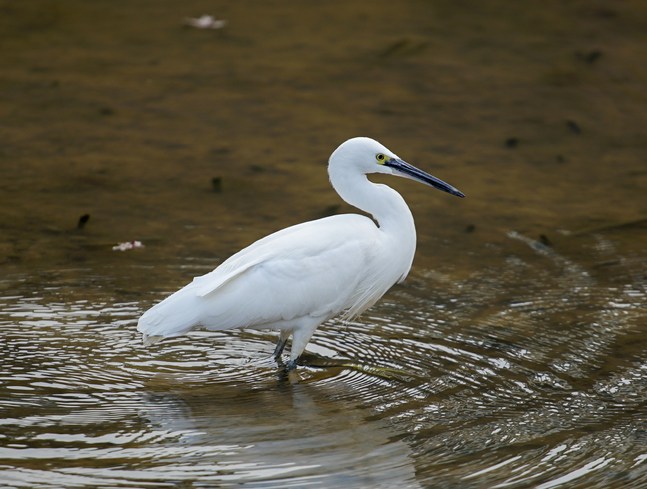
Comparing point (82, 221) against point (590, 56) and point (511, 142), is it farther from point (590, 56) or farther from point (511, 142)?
point (590, 56)

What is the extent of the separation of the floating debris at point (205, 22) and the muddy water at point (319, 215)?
0.13m

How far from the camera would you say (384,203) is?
5.84m

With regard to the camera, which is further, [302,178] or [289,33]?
[289,33]

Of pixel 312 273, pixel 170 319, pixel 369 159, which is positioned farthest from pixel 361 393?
pixel 369 159

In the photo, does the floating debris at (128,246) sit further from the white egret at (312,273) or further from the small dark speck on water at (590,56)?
the small dark speck on water at (590,56)

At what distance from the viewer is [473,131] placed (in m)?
9.64

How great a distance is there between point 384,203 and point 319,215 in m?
2.16

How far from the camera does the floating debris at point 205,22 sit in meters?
11.5

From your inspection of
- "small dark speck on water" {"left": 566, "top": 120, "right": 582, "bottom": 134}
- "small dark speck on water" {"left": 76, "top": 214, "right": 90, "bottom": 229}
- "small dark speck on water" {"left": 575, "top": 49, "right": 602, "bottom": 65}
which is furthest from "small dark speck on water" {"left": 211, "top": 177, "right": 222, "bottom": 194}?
"small dark speck on water" {"left": 575, "top": 49, "right": 602, "bottom": 65}

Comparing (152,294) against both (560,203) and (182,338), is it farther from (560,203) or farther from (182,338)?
(560,203)

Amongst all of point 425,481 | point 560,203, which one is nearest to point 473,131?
point 560,203

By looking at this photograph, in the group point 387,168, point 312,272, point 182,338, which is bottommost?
point 182,338

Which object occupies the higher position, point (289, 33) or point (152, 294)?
point (289, 33)

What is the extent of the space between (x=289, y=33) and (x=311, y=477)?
7.76 metres
